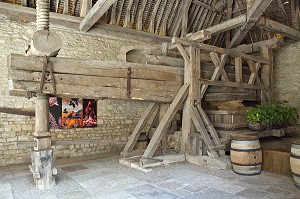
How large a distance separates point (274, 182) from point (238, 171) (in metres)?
0.57

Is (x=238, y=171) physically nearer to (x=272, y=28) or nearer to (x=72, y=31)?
(x=272, y=28)

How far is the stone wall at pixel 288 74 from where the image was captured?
301 inches

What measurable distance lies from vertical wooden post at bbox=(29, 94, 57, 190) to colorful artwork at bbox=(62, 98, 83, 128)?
105 inches

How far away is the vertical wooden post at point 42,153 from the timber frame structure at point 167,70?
16mm

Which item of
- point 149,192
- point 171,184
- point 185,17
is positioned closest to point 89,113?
point 171,184

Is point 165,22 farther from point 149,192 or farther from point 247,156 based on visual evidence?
point 149,192

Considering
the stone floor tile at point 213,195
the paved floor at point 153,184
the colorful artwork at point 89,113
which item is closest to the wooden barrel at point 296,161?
the paved floor at point 153,184

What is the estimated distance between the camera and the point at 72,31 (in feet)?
21.7

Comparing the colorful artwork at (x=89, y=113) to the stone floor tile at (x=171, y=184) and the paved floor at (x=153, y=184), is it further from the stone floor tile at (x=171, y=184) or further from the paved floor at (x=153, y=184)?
the stone floor tile at (x=171, y=184)

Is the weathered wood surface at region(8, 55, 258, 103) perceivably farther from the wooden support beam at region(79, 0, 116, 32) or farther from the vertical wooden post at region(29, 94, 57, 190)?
the wooden support beam at region(79, 0, 116, 32)

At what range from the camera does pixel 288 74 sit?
7.85 meters

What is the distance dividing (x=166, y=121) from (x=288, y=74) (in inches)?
198

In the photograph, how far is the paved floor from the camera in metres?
3.36

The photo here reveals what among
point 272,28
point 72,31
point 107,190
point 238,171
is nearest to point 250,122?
point 238,171
